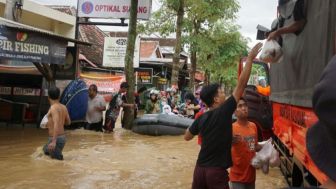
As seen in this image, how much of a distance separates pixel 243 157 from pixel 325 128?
11.4 ft

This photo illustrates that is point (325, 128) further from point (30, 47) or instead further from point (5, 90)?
point (5, 90)

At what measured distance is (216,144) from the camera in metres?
4.14

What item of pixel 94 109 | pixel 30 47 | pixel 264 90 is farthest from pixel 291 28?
pixel 94 109

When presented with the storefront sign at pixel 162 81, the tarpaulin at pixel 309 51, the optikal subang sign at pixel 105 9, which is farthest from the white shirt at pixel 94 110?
the storefront sign at pixel 162 81

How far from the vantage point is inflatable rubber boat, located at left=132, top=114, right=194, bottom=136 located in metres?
14.4

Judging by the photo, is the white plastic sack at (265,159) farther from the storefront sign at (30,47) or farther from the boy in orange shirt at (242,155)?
the storefront sign at (30,47)

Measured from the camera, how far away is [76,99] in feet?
45.7

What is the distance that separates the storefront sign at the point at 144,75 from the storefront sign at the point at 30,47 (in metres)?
16.8

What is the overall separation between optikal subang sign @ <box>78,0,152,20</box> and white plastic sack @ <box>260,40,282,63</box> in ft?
48.3

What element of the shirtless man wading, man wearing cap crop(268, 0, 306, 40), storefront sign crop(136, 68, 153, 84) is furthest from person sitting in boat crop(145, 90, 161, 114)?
storefront sign crop(136, 68, 153, 84)

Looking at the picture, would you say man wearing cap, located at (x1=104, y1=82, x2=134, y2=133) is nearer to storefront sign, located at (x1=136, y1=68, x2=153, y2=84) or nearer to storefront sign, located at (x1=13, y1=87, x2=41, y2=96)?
storefront sign, located at (x1=13, y1=87, x2=41, y2=96)

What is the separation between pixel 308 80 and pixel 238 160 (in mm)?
993

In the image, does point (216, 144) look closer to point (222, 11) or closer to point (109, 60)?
point (109, 60)

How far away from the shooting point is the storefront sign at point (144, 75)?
30.2m
